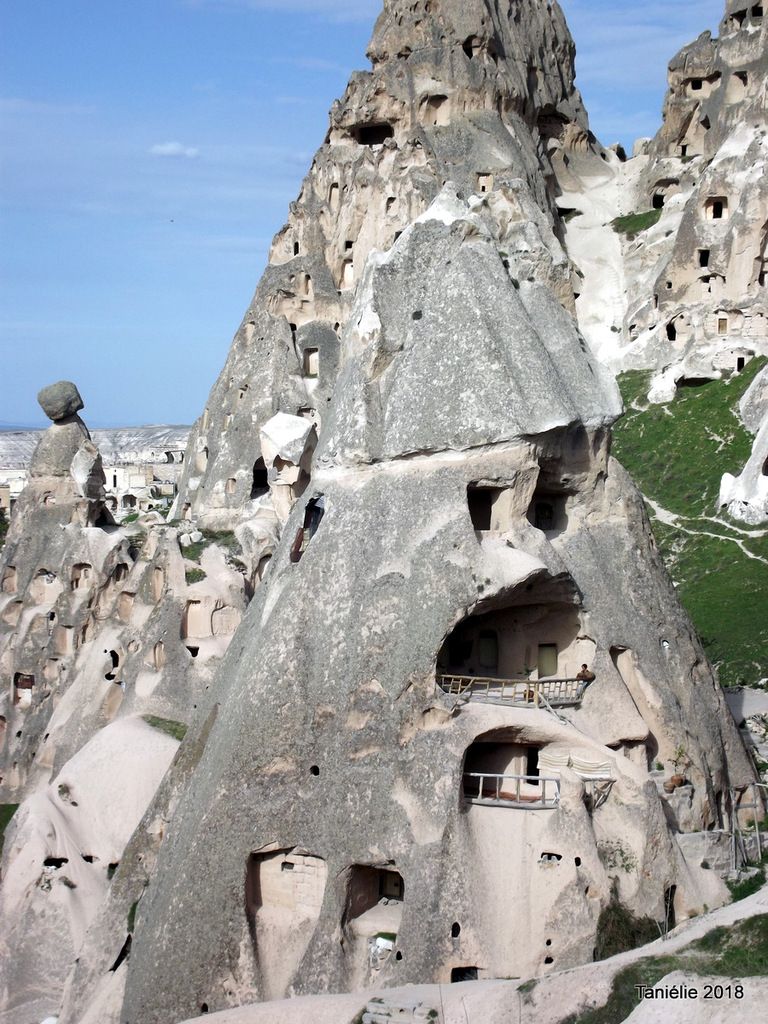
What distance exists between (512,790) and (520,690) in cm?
136

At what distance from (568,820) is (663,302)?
28.6 m

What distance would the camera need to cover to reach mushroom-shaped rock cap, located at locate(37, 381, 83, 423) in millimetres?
33094

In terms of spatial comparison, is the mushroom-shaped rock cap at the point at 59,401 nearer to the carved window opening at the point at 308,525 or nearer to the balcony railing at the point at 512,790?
the carved window opening at the point at 308,525

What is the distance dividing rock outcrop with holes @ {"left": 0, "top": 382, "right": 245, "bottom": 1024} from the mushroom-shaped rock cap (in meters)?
0.04

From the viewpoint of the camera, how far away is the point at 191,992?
50.0ft

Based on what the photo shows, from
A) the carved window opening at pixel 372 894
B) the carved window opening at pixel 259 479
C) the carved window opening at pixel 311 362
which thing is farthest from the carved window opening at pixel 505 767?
the carved window opening at pixel 311 362

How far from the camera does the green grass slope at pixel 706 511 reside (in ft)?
88.6

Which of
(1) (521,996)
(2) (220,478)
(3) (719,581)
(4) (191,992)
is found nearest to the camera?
(1) (521,996)

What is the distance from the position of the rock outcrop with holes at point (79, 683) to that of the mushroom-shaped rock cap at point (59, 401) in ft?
0.12

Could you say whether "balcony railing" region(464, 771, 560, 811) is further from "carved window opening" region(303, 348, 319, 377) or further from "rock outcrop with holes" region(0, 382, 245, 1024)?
"carved window opening" region(303, 348, 319, 377)

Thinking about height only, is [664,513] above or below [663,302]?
below

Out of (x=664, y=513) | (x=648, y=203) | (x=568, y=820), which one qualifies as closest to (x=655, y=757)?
(x=568, y=820)

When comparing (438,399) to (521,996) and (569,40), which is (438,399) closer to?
(521,996)

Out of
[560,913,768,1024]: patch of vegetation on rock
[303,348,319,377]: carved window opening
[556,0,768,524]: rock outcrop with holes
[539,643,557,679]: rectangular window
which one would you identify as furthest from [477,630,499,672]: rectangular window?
[303,348,319,377]: carved window opening
